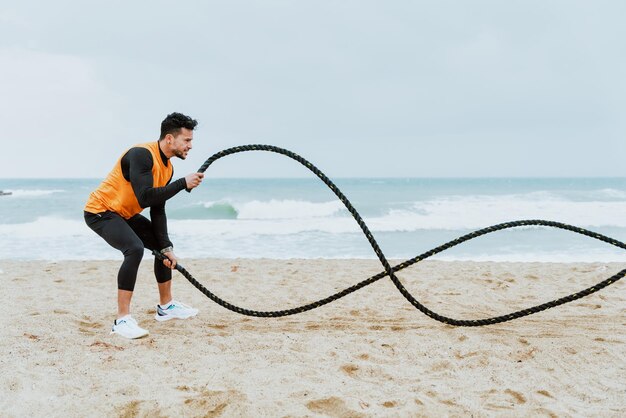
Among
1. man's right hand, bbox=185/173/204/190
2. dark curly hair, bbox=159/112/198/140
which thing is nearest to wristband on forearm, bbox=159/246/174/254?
man's right hand, bbox=185/173/204/190

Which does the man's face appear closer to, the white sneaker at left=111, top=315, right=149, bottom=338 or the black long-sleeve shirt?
the black long-sleeve shirt

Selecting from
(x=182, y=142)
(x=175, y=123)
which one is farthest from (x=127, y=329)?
(x=175, y=123)

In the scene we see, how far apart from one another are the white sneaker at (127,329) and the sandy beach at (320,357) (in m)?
0.06

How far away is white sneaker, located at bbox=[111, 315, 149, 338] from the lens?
11.5ft

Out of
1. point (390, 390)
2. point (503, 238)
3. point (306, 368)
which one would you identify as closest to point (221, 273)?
point (306, 368)

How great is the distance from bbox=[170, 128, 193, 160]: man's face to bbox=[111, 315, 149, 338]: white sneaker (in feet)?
3.61

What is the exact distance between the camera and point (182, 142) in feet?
11.4

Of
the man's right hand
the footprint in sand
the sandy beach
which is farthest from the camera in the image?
the man's right hand

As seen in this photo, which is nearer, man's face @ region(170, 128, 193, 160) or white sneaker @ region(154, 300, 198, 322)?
man's face @ region(170, 128, 193, 160)

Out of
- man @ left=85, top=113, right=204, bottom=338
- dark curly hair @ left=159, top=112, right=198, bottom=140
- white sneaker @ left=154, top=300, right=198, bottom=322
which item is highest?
dark curly hair @ left=159, top=112, right=198, bottom=140

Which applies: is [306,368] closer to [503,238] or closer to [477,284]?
[477,284]

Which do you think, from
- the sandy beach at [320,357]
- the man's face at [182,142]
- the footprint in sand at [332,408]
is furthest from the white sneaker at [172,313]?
the footprint in sand at [332,408]

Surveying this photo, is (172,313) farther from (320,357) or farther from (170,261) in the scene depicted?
(320,357)

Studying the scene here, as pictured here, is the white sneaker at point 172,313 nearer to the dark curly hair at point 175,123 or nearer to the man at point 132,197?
the man at point 132,197
